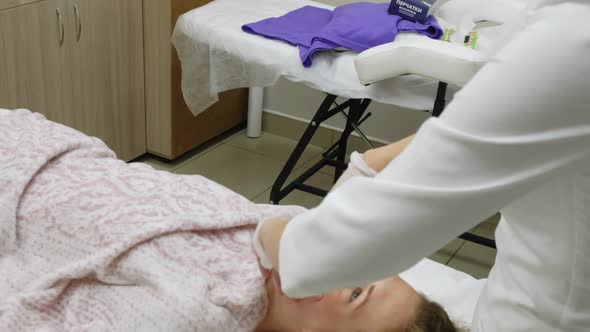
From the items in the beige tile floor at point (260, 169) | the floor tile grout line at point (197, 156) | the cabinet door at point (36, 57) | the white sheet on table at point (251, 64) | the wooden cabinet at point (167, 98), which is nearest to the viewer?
the white sheet on table at point (251, 64)

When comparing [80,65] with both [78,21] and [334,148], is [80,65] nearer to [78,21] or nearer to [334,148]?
[78,21]

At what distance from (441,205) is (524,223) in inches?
11.8

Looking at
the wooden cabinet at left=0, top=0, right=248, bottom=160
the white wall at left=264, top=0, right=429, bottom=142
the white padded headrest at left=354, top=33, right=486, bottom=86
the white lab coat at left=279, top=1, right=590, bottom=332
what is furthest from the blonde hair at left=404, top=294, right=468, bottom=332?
the white wall at left=264, top=0, right=429, bottom=142

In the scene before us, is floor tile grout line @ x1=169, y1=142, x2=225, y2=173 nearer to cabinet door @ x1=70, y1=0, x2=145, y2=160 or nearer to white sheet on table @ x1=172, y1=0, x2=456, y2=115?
cabinet door @ x1=70, y1=0, x2=145, y2=160

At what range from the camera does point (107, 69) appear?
282 centimetres

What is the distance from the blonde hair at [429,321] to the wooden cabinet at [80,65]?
1831mm

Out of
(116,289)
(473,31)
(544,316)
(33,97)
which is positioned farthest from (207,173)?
(544,316)

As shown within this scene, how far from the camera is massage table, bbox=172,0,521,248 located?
1.97 m

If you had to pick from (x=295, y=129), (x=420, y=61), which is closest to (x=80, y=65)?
(x=295, y=129)

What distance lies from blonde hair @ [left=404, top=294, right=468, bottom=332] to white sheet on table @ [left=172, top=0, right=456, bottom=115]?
917 mm

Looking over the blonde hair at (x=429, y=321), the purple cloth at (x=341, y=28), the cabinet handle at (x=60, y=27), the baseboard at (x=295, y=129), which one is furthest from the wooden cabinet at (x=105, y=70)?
the blonde hair at (x=429, y=321)

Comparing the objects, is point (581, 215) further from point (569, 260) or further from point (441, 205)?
point (441, 205)

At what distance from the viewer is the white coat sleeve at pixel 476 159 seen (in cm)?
63

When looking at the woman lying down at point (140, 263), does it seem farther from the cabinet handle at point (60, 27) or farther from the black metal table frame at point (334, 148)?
the cabinet handle at point (60, 27)
